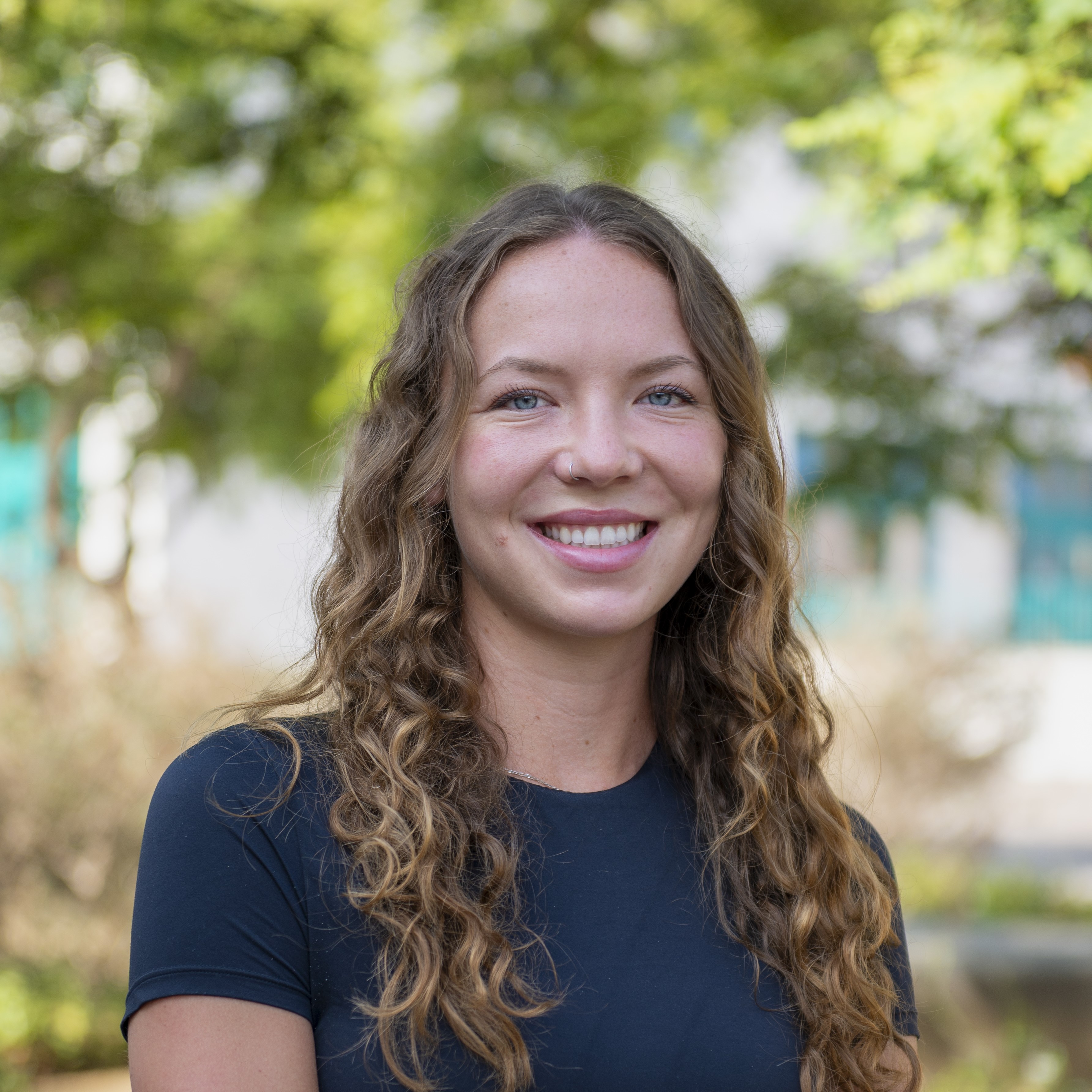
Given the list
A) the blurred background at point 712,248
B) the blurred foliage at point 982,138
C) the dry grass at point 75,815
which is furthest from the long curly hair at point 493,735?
the dry grass at point 75,815

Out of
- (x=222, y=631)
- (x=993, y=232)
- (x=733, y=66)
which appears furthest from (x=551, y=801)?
(x=733, y=66)

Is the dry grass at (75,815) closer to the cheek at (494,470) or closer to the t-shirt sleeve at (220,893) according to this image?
the cheek at (494,470)

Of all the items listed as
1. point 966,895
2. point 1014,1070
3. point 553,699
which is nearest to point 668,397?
point 553,699

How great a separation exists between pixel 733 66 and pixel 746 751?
5.48 metres

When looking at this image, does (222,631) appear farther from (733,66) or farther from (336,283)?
(733,66)

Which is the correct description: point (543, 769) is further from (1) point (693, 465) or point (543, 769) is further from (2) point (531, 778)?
(1) point (693, 465)

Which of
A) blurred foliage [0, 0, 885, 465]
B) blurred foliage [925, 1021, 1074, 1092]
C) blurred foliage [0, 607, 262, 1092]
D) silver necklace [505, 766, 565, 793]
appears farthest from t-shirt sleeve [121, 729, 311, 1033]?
blurred foliage [0, 0, 885, 465]

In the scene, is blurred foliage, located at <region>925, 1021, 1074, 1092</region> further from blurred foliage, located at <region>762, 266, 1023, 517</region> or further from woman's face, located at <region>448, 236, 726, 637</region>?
woman's face, located at <region>448, 236, 726, 637</region>

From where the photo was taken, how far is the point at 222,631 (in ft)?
21.7

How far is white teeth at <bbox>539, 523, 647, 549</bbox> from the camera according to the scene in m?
1.82

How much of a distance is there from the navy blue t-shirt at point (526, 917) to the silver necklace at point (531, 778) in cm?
1

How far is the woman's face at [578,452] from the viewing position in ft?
5.93

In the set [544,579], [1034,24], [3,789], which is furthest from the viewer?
A: [3,789]

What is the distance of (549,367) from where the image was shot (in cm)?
181
